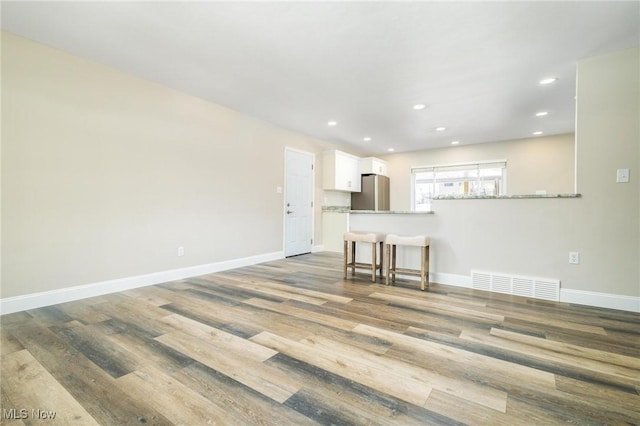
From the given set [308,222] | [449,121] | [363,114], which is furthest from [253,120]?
[449,121]

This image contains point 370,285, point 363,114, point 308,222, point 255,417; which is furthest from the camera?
point 308,222

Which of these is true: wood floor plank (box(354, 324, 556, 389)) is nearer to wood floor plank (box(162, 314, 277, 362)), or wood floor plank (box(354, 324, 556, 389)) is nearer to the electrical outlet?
wood floor plank (box(162, 314, 277, 362))

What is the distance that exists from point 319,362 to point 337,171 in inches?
200

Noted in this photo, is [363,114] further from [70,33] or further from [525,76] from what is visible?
[70,33]

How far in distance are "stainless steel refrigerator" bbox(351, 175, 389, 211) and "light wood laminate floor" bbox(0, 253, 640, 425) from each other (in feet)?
14.5

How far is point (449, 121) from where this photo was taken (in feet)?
16.2

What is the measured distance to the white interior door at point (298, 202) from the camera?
561 centimetres

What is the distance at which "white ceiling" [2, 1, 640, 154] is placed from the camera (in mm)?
2223

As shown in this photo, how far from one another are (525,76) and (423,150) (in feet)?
13.2

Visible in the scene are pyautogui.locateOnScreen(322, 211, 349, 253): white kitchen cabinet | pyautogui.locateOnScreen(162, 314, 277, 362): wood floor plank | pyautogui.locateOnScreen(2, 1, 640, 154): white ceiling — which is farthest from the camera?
pyautogui.locateOnScreen(322, 211, 349, 253): white kitchen cabinet

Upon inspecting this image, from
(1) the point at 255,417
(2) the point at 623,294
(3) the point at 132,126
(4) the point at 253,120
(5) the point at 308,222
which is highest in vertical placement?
(4) the point at 253,120

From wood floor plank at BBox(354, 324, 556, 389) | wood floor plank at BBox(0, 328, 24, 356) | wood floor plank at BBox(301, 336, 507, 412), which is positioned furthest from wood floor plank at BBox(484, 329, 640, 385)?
wood floor plank at BBox(0, 328, 24, 356)

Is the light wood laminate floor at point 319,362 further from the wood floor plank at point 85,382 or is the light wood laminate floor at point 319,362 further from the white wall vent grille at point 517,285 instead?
the white wall vent grille at point 517,285

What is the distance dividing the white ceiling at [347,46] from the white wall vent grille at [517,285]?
2.29m
